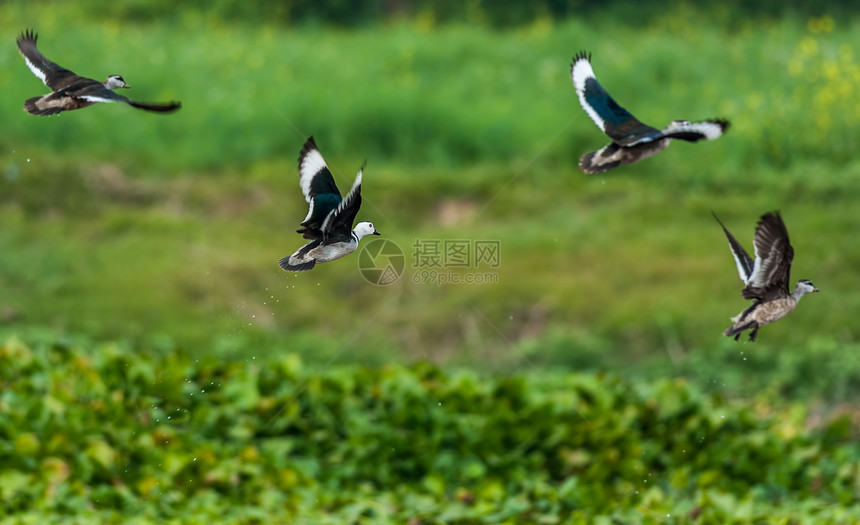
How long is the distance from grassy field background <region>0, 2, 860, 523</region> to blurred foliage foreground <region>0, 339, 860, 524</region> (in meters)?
0.07

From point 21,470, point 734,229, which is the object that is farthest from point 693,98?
point 21,470

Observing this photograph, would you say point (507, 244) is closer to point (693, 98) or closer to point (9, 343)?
point (693, 98)

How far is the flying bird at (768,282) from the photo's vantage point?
163 centimetres

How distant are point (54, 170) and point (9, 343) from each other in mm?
4014

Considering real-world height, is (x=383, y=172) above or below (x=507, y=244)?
above

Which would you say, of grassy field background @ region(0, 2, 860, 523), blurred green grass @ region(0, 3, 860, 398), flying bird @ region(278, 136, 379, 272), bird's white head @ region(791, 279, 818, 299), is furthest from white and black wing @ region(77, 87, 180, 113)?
blurred green grass @ region(0, 3, 860, 398)

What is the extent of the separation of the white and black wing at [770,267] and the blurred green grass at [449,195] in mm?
5630

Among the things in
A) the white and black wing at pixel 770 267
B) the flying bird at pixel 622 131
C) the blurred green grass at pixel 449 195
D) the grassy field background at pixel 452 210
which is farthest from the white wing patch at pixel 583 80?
the blurred green grass at pixel 449 195

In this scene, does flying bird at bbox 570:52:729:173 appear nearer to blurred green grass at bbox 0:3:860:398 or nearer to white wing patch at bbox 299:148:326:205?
white wing patch at bbox 299:148:326:205

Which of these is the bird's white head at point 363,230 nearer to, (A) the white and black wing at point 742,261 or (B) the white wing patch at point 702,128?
(B) the white wing patch at point 702,128

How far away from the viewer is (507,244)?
9.85 meters

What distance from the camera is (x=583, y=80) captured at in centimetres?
187

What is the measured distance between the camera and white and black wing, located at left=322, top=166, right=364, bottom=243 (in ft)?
4.81

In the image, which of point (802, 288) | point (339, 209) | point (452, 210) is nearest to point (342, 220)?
point (339, 209)
